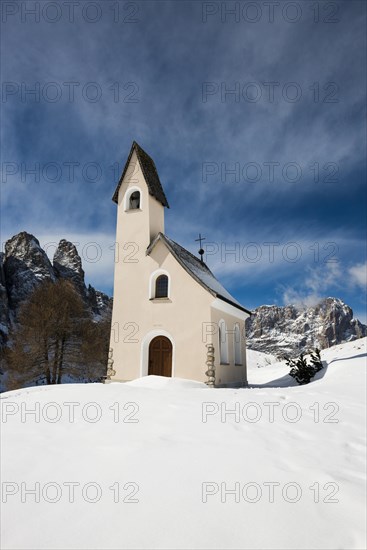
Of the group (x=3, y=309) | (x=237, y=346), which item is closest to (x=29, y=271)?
(x=3, y=309)

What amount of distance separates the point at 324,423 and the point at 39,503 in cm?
522

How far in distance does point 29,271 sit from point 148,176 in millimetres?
38227

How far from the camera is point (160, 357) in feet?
47.5

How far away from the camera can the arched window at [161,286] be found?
15289mm

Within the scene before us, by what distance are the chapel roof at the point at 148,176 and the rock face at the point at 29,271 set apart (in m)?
26.5

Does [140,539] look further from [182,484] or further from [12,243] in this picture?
[12,243]

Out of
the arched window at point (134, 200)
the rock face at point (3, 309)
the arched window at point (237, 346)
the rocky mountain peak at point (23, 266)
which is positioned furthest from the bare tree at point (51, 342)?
the rocky mountain peak at point (23, 266)

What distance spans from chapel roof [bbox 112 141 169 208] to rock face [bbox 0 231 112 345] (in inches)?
1045

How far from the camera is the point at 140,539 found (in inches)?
108

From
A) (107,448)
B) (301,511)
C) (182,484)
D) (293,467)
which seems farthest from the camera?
(107,448)

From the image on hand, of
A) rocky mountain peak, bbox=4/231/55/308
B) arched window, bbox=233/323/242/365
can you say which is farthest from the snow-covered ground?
rocky mountain peak, bbox=4/231/55/308

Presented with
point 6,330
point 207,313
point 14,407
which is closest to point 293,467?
point 14,407

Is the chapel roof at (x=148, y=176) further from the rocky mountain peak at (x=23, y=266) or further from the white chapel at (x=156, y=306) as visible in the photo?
the rocky mountain peak at (x=23, y=266)

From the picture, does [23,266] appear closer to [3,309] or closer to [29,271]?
[29,271]
